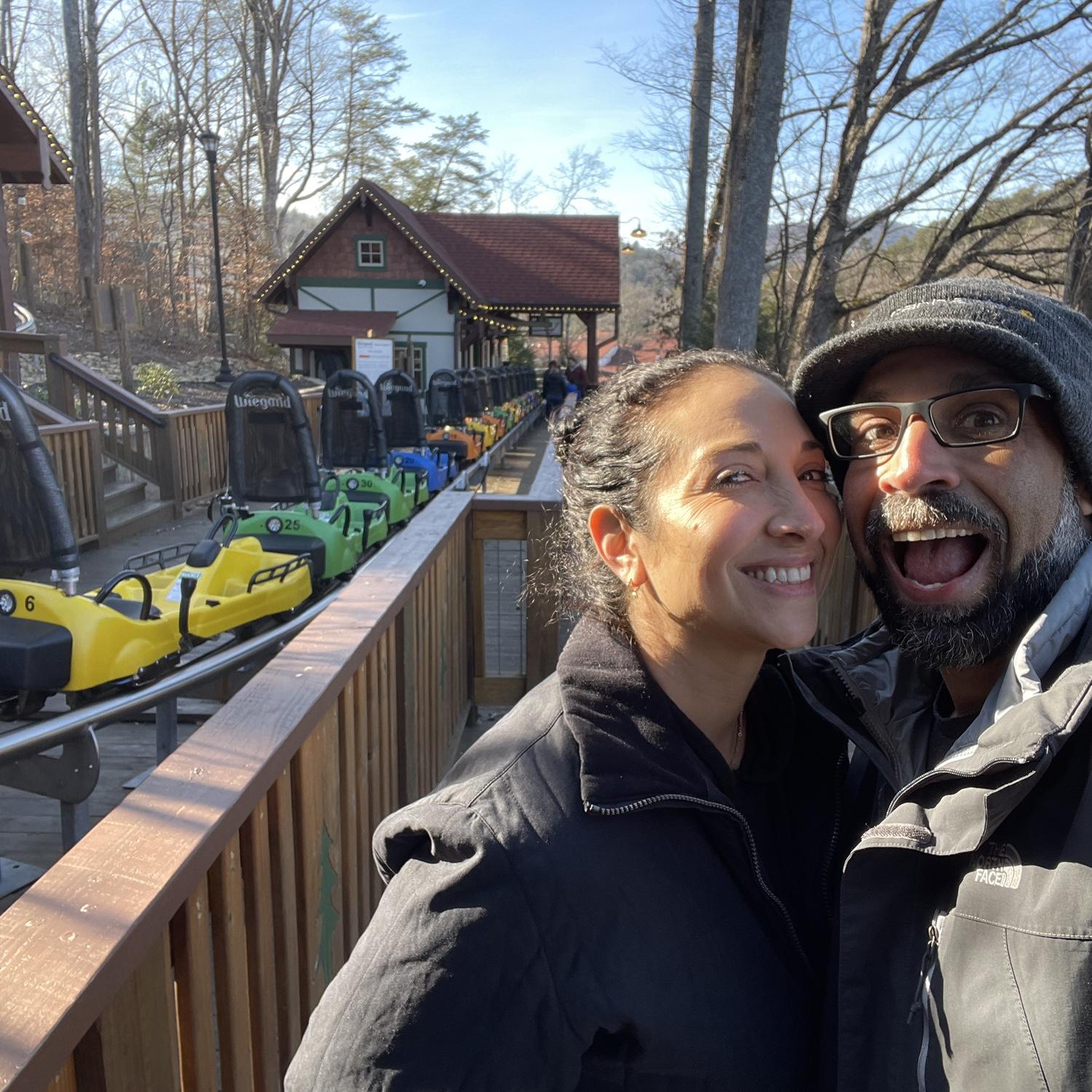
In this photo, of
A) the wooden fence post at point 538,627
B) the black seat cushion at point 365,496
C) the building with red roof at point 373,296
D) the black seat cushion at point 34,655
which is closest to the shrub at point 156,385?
the building with red roof at point 373,296

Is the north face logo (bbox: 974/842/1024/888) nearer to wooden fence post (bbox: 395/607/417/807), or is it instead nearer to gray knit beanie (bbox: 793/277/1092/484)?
gray knit beanie (bbox: 793/277/1092/484)

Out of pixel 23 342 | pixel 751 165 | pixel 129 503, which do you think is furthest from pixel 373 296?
pixel 751 165

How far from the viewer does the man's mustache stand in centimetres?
131

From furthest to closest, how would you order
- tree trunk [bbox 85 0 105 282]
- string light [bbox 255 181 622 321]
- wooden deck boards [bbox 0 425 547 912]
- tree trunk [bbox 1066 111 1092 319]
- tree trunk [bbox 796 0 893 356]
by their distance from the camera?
tree trunk [bbox 85 0 105 282] < string light [bbox 255 181 622 321] < tree trunk [bbox 796 0 893 356] < tree trunk [bbox 1066 111 1092 319] < wooden deck boards [bbox 0 425 547 912]

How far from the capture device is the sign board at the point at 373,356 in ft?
55.7

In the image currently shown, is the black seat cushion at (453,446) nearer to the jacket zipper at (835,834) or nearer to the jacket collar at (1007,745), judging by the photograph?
the jacket zipper at (835,834)

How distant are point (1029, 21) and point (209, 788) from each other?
11.4 m

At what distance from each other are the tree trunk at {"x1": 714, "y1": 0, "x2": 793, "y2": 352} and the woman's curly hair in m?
5.98

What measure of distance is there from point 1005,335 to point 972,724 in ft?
1.61

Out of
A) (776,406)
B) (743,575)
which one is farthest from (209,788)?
(776,406)

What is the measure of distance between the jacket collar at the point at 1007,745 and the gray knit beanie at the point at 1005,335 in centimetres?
20

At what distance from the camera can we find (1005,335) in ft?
4.14

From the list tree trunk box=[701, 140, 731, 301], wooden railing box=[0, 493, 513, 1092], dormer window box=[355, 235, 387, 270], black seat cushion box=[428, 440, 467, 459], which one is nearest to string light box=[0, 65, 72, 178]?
black seat cushion box=[428, 440, 467, 459]

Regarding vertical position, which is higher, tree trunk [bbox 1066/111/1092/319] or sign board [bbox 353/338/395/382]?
tree trunk [bbox 1066/111/1092/319]
